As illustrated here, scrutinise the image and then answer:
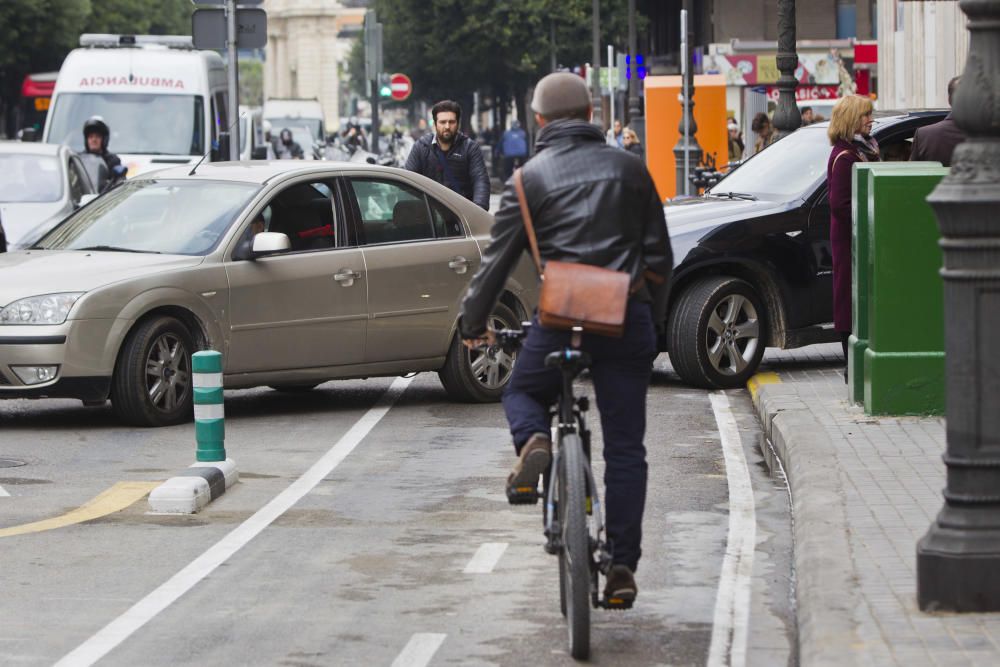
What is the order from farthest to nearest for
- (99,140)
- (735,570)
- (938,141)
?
1. (99,140)
2. (938,141)
3. (735,570)

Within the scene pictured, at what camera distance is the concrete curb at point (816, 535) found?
19.9ft

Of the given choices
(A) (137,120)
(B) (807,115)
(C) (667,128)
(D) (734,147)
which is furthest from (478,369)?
(D) (734,147)

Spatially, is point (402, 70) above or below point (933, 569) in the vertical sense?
above

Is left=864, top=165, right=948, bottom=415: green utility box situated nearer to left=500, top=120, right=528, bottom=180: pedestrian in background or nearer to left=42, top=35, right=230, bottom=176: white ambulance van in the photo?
left=42, top=35, right=230, bottom=176: white ambulance van

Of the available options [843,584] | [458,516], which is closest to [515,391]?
[843,584]

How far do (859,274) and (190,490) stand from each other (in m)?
4.27

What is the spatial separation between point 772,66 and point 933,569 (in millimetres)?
54173

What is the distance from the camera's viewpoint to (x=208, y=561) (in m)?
7.99

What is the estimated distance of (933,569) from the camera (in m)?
6.34

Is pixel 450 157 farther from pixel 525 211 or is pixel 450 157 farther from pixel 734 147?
pixel 734 147

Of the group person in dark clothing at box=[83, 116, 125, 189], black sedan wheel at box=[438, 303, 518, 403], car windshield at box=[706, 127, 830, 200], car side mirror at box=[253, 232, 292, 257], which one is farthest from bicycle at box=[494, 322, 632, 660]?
person in dark clothing at box=[83, 116, 125, 189]

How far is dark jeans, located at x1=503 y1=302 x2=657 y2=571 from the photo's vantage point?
6461 millimetres

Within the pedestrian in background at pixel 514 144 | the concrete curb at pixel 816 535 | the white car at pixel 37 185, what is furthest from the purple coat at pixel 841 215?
the pedestrian in background at pixel 514 144

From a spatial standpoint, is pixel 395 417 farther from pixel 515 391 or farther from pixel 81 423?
pixel 515 391
